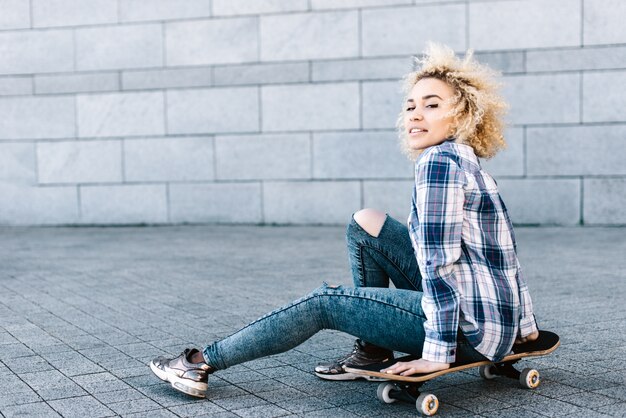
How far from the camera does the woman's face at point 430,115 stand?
3.68 m

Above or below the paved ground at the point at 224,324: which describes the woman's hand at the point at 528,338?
above

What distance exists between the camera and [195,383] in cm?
386

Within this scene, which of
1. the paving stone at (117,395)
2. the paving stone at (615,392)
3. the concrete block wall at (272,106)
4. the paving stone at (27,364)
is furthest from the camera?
the concrete block wall at (272,106)

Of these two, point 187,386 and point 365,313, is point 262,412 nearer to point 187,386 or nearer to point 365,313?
point 187,386

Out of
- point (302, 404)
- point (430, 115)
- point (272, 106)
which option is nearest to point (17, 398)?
point (302, 404)

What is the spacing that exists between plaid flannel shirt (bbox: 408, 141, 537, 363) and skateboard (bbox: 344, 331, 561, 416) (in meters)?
0.10

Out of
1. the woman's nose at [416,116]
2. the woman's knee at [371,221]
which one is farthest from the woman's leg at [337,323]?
the woman's nose at [416,116]

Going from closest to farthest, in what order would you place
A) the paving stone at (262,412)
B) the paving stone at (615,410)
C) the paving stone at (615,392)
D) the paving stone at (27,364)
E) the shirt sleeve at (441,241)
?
the shirt sleeve at (441,241), the paving stone at (615,410), the paving stone at (262,412), the paving stone at (615,392), the paving stone at (27,364)

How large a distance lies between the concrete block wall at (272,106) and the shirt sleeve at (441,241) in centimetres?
740

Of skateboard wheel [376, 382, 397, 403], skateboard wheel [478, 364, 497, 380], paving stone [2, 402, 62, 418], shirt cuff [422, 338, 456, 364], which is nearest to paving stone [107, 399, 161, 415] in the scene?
paving stone [2, 402, 62, 418]

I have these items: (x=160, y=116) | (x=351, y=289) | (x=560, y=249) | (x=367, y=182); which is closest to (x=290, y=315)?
(x=351, y=289)

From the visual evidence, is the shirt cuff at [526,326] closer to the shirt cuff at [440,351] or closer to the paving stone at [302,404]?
the shirt cuff at [440,351]

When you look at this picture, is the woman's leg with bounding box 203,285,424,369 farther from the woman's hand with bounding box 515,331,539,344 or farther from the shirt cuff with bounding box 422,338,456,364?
the woman's hand with bounding box 515,331,539,344

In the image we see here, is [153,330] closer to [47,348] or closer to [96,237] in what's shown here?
[47,348]
